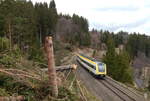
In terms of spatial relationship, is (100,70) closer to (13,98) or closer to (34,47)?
(34,47)

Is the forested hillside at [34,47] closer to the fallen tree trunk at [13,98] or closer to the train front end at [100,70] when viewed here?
the fallen tree trunk at [13,98]

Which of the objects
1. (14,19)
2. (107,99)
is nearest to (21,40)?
(14,19)

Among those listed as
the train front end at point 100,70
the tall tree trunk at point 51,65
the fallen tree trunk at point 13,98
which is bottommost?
the train front end at point 100,70

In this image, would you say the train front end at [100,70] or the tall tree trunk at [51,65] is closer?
the tall tree trunk at [51,65]

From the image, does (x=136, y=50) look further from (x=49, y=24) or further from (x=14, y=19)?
(x=14, y=19)

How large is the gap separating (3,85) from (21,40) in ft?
76.6

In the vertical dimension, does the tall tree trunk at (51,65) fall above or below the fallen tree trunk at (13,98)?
above

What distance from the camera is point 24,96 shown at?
8.68 feet

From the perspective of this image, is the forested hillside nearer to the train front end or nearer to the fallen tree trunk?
the fallen tree trunk

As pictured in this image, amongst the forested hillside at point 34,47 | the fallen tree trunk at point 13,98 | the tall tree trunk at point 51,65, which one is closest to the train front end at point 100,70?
the forested hillside at point 34,47

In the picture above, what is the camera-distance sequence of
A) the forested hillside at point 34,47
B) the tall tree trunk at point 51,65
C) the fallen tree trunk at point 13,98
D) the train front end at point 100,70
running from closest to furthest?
the fallen tree trunk at point 13,98 < the tall tree trunk at point 51,65 < the forested hillside at point 34,47 < the train front end at point 100,70

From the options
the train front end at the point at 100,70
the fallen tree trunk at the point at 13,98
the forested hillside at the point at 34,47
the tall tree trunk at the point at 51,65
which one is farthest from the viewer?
the train front end at the point at 100,70

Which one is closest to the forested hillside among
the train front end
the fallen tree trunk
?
the fallen tree trunk

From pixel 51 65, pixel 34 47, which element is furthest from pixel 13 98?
pixel 34 47
